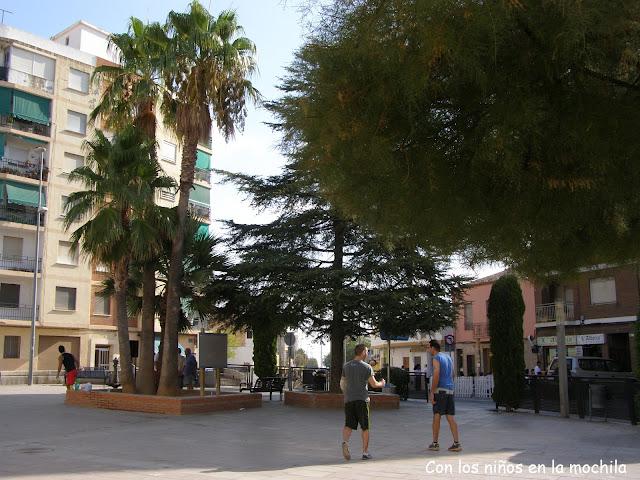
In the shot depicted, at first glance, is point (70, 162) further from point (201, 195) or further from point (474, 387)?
point (474, 387)

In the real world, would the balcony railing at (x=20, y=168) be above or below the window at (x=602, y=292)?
above

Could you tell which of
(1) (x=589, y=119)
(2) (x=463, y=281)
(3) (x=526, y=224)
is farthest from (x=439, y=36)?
(2) (x=463, y=281)

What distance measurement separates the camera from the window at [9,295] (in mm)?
41938

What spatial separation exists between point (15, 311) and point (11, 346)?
221 cm

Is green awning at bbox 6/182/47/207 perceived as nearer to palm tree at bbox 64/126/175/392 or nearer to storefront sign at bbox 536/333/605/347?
palm tree at bbox 64/126/175/392

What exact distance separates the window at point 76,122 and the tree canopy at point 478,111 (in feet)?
150

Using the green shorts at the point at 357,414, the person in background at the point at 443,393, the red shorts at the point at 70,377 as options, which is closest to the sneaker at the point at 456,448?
the person in background at the point at 443,393

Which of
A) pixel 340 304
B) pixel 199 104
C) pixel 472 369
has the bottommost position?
pixel 472 369

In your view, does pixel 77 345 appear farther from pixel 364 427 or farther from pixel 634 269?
pixel 634 269

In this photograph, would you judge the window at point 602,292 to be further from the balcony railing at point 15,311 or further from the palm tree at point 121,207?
the balcony railing at point 15,311

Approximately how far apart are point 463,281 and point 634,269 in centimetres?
1607

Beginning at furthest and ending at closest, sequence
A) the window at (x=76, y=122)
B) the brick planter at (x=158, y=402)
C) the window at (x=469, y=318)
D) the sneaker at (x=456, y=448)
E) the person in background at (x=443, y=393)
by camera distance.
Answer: the window at (x=469, y=318)
the window at (x=76, y=122)
the brick planter at (x=158, y=402)
the sneaker at (x=456, y=448)
the person in background at (x=443, y=393)

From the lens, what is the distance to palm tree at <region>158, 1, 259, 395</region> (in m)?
18.8

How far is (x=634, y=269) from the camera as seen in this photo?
4465mm
